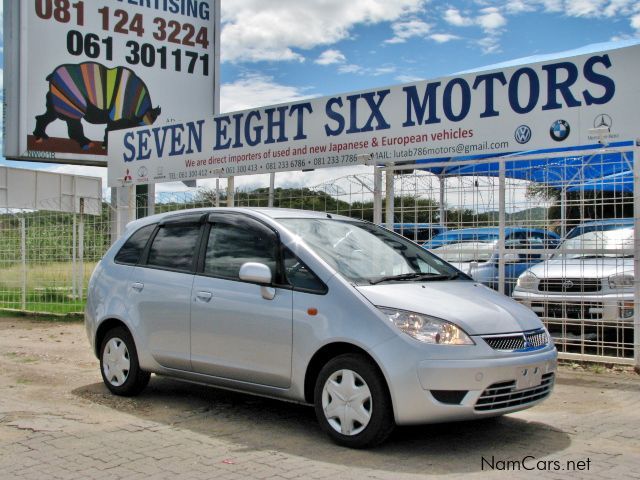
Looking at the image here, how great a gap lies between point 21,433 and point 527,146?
19.3 feet

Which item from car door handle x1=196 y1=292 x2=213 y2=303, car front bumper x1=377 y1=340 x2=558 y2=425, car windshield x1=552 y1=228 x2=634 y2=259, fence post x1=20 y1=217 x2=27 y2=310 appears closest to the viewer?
car front bumper x1=377 y1=340 x2=558 y2=425

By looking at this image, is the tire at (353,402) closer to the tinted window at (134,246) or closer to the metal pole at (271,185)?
the tinted window at (134,246)

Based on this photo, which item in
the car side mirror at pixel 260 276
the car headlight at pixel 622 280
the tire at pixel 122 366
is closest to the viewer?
the car side mirror at pixel 260 276

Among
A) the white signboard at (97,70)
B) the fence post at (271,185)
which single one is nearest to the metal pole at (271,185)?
the fence post at (271,185)

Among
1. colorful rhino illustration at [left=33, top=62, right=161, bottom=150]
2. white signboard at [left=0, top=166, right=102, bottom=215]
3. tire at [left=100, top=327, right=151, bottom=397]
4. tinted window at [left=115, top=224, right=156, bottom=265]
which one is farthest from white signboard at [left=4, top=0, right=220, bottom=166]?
tire at [left=100, top=327, right=151, bottom=397]

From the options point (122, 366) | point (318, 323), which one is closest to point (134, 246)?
point (122, 366)

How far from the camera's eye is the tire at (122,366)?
22.0 ft

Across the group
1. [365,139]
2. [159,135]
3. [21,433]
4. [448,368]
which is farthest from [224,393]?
[159,135]

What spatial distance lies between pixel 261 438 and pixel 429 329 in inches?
59.7

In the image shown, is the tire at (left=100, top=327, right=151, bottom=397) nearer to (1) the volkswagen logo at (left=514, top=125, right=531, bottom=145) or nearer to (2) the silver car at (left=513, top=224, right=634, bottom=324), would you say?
(2) the silver car at (left=513, top=224, right=634, bottom=324)

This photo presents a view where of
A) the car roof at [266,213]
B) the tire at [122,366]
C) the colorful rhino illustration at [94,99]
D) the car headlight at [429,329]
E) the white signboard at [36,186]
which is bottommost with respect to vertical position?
the tire at [122,366]

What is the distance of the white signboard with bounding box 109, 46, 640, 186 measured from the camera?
25.9 feet

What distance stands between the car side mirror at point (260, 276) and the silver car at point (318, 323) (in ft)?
0.03

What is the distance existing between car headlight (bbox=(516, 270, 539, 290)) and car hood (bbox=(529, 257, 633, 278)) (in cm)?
5
